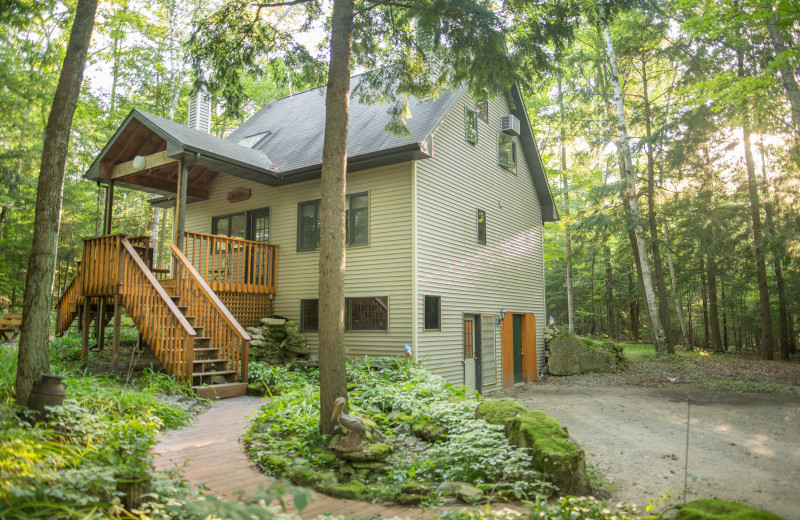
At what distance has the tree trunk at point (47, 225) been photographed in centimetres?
488

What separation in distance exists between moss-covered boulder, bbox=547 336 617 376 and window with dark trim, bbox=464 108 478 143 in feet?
24.9

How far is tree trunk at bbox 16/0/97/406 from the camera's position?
488 centimetres

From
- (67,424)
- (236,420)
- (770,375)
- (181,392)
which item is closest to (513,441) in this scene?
(236,420)

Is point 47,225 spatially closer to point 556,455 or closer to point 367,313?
point 556,455

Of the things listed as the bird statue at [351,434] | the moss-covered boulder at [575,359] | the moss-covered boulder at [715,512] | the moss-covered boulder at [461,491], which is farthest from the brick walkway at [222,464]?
the moss-covered boulder at [575,359]

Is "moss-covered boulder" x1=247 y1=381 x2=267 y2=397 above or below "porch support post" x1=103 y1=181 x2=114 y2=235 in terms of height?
below

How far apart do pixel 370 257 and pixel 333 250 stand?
6251 mm

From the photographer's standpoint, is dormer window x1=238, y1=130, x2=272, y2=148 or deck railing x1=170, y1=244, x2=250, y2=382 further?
dormer window x1=238, y1=130, x2=272, y2=148

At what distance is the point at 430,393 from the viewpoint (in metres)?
7.89

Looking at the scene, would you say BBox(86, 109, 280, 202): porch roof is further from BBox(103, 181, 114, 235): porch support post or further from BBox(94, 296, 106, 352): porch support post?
BBox(94, 296, 106, 352): porch support post

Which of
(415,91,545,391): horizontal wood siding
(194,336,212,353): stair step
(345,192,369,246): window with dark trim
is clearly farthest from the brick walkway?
(345,192,369,246): window with dark trim

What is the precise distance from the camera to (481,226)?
1466cm

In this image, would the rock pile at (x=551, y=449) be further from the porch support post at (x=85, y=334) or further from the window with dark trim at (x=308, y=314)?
the porch support post at (x=85, y=334)

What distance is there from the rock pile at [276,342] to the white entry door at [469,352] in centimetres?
427
